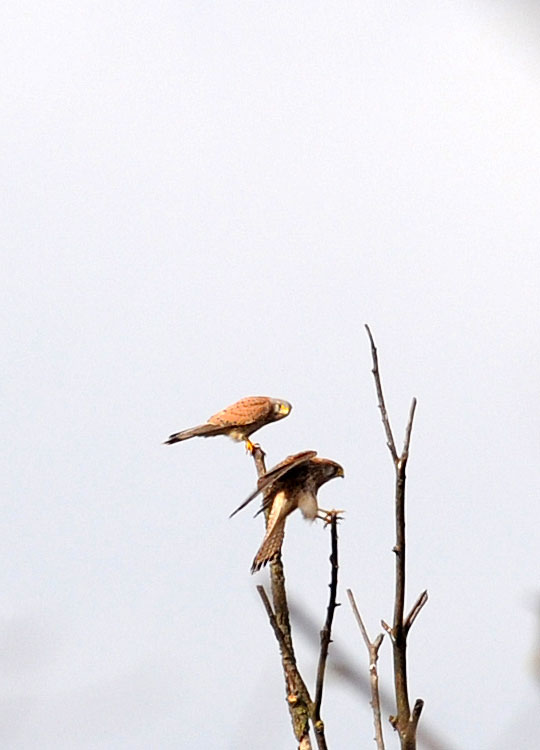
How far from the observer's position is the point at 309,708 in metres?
1.20

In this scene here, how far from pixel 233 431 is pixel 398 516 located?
1.22 metres

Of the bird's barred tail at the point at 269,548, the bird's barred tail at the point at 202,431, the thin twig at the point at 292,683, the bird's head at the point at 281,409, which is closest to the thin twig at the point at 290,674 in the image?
the thin twig at the point at 292,683

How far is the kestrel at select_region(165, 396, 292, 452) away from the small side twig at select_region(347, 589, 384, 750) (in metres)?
0.81

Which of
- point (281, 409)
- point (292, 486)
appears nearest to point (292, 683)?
point (292, 486)

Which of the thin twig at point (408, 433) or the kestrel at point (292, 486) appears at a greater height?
the thin twig at point (408, 433)

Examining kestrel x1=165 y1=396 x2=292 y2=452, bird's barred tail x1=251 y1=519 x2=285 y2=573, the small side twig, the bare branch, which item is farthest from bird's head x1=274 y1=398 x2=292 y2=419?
the bare branch

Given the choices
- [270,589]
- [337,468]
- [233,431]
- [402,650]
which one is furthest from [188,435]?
[402,650]

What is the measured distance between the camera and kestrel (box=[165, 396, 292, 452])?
214cm

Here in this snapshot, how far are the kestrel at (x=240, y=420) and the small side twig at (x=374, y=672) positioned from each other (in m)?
0.81

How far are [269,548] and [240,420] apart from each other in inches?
32.9

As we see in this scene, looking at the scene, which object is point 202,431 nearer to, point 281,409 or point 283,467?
point 281,409

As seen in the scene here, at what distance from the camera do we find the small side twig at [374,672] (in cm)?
108

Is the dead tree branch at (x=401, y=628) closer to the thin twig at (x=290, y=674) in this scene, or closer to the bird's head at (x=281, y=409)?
the thin twig at (x=290, y=674)

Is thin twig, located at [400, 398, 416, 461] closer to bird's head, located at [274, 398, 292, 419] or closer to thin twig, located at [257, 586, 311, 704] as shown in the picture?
thin twig, located at [257, 586, 311, 704]
